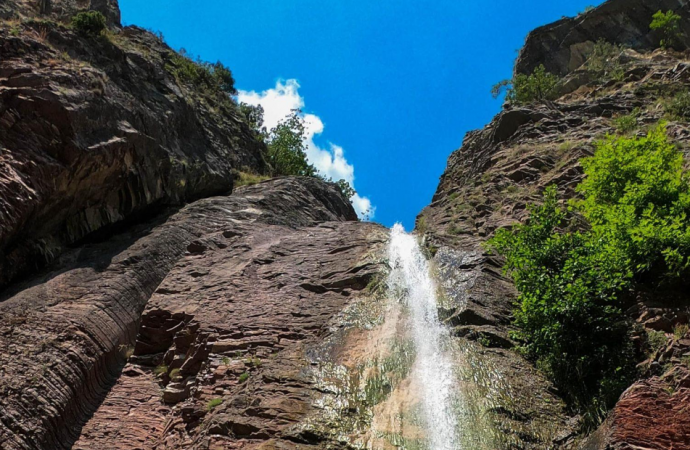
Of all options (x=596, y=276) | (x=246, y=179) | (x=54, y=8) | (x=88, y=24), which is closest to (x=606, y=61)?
(x=246, y=179)

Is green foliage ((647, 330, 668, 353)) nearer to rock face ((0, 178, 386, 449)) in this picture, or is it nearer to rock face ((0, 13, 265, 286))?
rock face ((0, 178, 386, 449))

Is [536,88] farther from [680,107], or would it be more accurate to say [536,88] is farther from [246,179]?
[246,179]

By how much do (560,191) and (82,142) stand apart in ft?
58.1

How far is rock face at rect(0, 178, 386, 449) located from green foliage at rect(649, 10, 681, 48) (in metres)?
29.3

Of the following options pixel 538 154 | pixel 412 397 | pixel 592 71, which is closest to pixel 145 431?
pixel 412 397

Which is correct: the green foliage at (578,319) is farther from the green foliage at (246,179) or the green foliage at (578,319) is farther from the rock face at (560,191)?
the green foliage at (246,179)

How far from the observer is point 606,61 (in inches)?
1475

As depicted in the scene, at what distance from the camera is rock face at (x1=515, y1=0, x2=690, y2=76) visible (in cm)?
4075

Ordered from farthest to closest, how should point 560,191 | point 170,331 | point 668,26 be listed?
1. point 668,26
2. point 560,191
3. point 170,331

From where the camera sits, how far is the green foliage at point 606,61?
112 ft

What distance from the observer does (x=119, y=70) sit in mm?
24266

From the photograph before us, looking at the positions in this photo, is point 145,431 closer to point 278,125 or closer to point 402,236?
point 402,236

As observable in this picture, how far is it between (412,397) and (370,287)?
4820 millimetres

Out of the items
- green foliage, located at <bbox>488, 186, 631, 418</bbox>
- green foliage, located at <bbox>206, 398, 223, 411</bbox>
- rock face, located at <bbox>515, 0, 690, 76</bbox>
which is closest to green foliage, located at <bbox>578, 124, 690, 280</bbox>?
green foliage, located at <bbox>488, 186, 631, 418</bbox>
